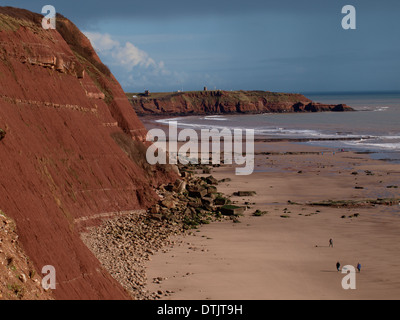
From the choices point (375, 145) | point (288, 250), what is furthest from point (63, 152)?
point (375, 145)

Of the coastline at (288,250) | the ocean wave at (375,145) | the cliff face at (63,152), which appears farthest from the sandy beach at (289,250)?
the ocean wave at (375,145)

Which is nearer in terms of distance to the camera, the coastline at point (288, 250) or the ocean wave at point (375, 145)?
the coastline at point (288, 250)

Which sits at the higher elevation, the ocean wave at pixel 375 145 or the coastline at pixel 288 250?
the ocean wave at pixel 375 145

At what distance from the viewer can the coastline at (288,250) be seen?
26705 mm

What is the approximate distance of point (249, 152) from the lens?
292 feet

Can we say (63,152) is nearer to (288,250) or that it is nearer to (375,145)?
(288,250)

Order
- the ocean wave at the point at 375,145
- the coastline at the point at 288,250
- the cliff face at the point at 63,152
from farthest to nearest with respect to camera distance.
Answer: the ocean wave at the point at 375,145, the coastline at the point at 288,250, the cliff face at the point at 63,152

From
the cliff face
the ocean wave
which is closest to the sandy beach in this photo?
the cliff face

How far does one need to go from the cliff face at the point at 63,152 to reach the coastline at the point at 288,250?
17.9 feet

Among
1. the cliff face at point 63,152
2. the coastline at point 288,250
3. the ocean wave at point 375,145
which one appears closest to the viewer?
the cliff face at point 63,152

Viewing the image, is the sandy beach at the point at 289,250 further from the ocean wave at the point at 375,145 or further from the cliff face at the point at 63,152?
the ocean wave at the point at 375,145

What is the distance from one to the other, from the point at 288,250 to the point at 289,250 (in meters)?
0.07

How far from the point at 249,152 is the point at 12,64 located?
58.7 m

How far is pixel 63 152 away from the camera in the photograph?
33812mm
